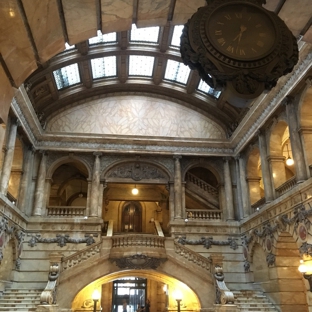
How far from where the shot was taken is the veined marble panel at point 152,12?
4.85 metres

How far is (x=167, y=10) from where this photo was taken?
4984 millimetres

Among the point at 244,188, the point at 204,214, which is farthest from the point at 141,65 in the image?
the point at 204,214

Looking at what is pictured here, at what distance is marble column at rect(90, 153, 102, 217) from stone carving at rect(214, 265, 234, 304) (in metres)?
6.84

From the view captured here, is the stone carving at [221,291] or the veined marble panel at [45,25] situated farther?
the stone carving at [221,291]

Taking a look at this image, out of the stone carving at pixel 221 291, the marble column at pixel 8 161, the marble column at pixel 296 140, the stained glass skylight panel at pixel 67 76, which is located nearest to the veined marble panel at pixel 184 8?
the marble column at pixel 296 140

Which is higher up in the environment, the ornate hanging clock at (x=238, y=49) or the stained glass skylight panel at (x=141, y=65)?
the stained glass skylight panel at (x=141, y=65)

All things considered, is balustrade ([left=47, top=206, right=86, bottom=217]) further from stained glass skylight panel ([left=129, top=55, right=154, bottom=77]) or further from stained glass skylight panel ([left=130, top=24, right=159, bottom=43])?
stained glass skylight panel ([left=130, top=24, right=159, bottom=43])

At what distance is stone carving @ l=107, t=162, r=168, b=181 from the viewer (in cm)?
1891

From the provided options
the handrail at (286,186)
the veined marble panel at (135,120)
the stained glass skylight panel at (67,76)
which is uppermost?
the stained glass skylight panel at (67,76)

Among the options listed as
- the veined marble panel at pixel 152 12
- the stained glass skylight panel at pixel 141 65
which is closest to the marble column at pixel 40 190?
the stained glass skylight panel at pixel 141 65

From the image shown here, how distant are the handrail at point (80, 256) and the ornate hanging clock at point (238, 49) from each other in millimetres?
12351

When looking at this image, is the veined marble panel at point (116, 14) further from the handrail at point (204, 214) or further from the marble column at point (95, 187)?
the handrail at point (204, 214)

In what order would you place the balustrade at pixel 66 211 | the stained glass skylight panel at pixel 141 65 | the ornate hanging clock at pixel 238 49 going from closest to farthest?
the ornate hanging clock at pixel 238 49 < the balustrade at pixel 66 211 < the stained glass skylight panel at pixel 141 65

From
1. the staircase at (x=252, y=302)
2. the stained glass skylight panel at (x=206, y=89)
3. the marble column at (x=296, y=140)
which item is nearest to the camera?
the marble column at (x=296, y=140)
